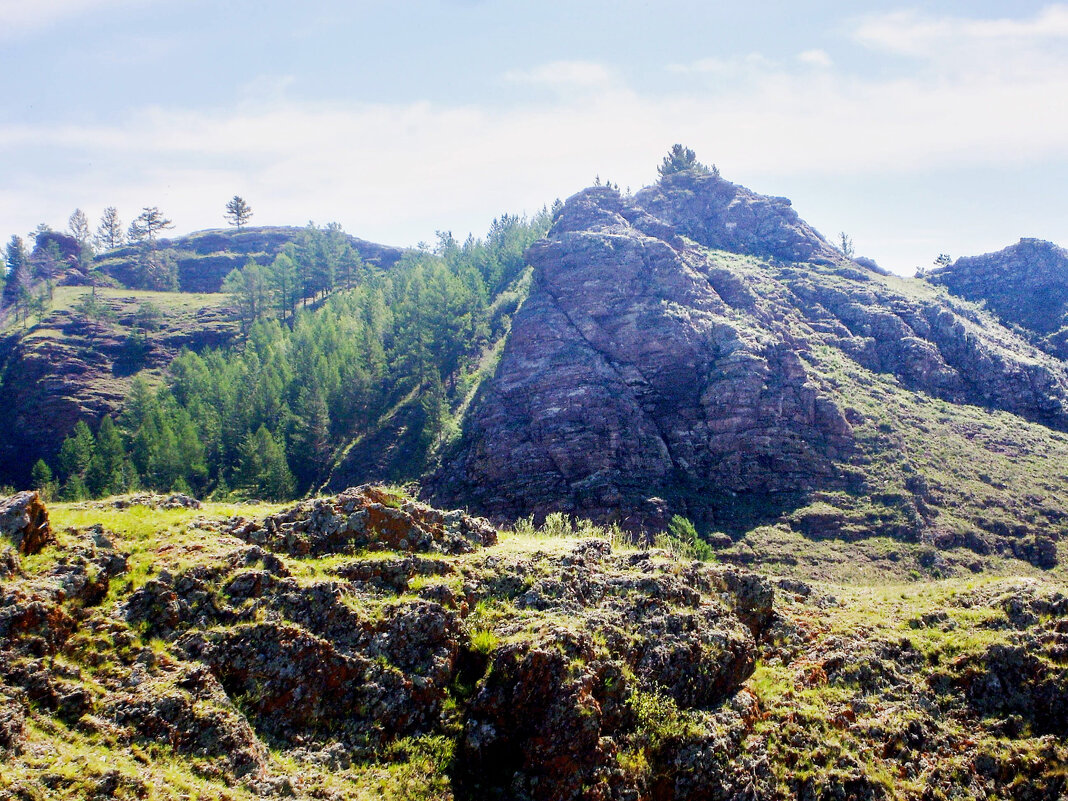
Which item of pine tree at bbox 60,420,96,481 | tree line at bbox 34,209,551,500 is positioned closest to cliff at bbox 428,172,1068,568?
tree line at bbox 34,209,551,500

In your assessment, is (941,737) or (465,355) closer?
(941,737)

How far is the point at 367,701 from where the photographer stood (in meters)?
13.8

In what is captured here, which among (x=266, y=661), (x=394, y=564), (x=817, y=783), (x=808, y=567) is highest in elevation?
(x=394, y=564)

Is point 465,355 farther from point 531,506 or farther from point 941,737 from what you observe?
point 941,737

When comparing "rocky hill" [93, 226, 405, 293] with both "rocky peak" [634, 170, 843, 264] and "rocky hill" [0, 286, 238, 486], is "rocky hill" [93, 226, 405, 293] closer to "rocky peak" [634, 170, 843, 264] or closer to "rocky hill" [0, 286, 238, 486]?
"rocky hill" [0, 286, 238, 486]

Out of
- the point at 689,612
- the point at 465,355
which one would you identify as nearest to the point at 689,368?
the point at 465,355

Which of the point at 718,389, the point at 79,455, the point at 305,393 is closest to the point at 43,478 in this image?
the point at 79,455

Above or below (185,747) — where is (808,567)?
below

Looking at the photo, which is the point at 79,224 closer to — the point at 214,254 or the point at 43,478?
the point at 214,254

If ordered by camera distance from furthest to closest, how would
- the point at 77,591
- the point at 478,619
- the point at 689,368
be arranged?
1. the point at 689,368
2. the point at 478,619
3. the point at 77,591

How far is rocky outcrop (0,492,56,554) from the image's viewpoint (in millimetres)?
12867

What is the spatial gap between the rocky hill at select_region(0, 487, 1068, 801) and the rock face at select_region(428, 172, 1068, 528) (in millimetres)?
36634

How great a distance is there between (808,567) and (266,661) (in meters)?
42.0

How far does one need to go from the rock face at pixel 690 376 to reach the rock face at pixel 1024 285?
554cm
